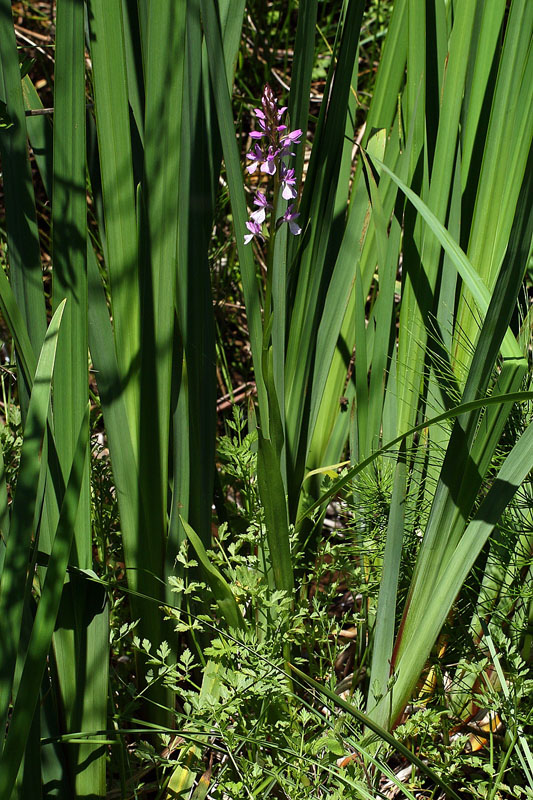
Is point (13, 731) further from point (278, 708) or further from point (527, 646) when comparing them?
point (527, 646)

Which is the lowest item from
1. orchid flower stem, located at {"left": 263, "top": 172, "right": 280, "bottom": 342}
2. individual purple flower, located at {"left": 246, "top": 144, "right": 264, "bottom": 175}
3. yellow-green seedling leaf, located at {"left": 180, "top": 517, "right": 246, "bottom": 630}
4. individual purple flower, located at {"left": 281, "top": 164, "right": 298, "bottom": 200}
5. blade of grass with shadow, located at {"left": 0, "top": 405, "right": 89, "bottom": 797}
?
yellow-green seedling leaf, located at {"left": 180, "top": 517, "right": 246, "bottom": 630}

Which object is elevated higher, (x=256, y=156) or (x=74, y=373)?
(x=256, y=156)

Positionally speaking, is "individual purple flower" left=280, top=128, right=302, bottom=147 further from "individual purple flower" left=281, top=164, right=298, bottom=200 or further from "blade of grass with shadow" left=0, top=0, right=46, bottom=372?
"blade of grass with shadow" left=0, top=0, right=46, bottom=372

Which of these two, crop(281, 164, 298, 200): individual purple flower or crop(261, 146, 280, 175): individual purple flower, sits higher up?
crop(261, 146, 280, 175): individual purple flower

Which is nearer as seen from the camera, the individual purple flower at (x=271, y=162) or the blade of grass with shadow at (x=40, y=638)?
the blade of grass with shadow at (x=40, y=638)

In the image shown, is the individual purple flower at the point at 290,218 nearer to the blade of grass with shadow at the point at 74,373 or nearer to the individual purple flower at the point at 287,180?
the individual purple flower at the point at 287,180

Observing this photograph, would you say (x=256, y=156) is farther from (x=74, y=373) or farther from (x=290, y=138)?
(x=74, y=373)

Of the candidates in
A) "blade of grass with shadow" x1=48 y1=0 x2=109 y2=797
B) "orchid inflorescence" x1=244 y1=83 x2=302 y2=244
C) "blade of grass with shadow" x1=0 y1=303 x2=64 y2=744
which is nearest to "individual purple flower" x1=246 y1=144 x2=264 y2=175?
"orchid inflorescence" x1=244 y1=83 x2=302 y2=244

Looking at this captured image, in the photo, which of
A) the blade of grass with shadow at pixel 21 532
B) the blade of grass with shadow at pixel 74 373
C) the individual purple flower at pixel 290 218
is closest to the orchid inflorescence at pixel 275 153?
the individual purple flower at pixel 290 218

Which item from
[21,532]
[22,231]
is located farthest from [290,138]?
[21,532]

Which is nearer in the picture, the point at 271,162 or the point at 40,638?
the point at 40,638

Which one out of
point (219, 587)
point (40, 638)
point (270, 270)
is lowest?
point (219, 587)

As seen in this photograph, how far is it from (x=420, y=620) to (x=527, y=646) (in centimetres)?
21

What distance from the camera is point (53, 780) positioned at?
2.49ft
